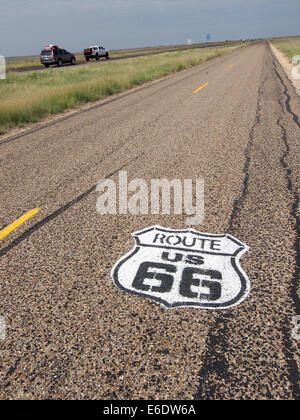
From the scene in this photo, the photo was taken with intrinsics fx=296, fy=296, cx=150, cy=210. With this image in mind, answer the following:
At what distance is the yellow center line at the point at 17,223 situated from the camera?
2.89 meters

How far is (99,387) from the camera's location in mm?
1486

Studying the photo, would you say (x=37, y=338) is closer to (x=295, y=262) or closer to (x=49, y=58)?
(x=295, y=262)

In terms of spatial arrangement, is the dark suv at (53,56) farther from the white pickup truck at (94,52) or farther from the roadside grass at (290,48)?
the roadside grass at (290,48)

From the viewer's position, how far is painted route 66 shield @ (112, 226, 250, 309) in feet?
6.53

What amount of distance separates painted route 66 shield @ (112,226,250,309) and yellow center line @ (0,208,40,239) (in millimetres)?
1248

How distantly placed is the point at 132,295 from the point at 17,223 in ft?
5.43
